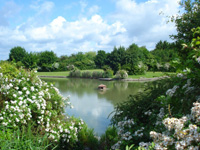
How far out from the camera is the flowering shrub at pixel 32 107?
392 centimetres

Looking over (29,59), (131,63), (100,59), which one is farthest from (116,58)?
(29,59)

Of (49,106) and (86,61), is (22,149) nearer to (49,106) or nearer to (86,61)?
(49,106)

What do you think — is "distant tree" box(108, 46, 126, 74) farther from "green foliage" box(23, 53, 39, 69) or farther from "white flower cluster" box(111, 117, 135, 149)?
"white flower cluster" box(111, 117, 135, 149)

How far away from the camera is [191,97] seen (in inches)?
79.0

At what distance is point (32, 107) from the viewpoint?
4160 millimetres

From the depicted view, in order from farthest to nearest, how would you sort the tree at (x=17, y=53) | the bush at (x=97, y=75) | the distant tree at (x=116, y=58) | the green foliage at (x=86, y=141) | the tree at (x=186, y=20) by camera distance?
the tree at (x=17, y=53)
the distant tree at (x=116, y=58)
the bush at (x=97, y=75)
the tree at (x=186, y=20)
the green foliage at (x=86, y=141)

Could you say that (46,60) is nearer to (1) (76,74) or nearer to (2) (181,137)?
(1) (76,74)

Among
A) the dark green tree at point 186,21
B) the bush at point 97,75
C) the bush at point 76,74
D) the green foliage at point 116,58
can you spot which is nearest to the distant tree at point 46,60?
the bush at point 76,74

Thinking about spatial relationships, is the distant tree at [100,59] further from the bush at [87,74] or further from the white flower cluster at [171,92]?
the white flower cluster at [171,92]

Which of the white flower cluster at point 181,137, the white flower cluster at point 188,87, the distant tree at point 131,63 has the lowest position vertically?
the white flower cluster at point 181,137

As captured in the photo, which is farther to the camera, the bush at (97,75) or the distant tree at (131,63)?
the distant tree at (131,63)

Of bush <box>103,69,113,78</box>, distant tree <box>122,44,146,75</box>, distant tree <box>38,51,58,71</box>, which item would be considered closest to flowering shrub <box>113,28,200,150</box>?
bush <box>103,69,113,78</box>

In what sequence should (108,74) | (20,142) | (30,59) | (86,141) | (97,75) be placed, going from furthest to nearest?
(30,59), (97,75), (108,74), (86,141), (20,142)

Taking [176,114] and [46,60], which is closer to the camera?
[176,114]
